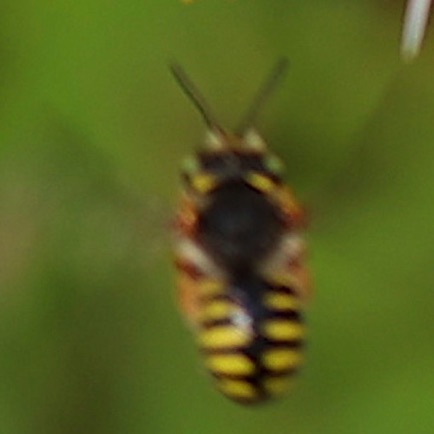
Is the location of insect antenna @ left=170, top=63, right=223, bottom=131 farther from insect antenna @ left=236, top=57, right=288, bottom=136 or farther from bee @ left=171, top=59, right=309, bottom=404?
bee @ left=171, top=59, right=309, bottom=404

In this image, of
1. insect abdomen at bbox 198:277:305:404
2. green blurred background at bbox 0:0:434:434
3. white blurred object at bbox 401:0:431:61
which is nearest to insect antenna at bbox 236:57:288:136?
green blurred background at bbox 0:0:434:434

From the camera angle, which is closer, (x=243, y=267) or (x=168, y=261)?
(x=243, y=267)

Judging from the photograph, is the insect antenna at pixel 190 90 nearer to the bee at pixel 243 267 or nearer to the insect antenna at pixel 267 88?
the insect antenna at pixel 267 88

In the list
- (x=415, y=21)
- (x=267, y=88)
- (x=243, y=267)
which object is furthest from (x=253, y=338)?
(x=267, y=88)

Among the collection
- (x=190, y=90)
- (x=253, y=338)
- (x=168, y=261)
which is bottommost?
(x=253, y=338)

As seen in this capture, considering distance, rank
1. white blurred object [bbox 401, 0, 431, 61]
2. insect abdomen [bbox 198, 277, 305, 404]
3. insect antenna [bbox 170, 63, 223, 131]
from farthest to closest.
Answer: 1. insect antenna [bbox 170, 63, 223, 131]
2. white blurred object [bbox 401, 0, 431, 61]
3. insect abdomen [bbox 198, 277, 305, 404]

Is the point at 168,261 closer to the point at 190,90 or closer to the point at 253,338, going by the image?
the point at 190,90

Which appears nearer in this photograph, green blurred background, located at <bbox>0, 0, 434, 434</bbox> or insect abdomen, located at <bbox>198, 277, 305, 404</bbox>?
insect abdomen, located at <bbox>198, 277, 305, 404</bbox>
